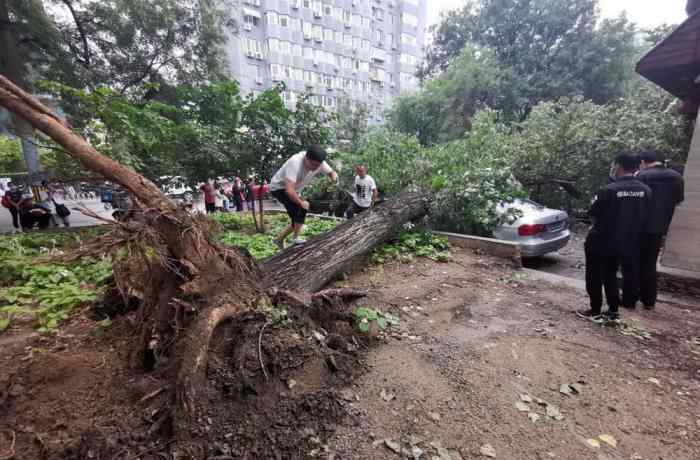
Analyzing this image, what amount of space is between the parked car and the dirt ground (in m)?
2.01

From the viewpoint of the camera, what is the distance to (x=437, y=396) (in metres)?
1.84

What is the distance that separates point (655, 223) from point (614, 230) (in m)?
0.93

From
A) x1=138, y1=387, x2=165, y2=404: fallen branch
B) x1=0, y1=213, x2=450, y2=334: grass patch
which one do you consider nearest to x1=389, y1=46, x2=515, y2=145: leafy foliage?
x1=0, y1=213, x2=450, y2=334: grass patch

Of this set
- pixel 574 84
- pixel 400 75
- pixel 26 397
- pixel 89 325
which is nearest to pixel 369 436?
pixel 26 397

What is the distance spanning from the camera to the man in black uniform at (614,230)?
2.79m

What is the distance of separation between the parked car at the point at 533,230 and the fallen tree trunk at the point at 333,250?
167 cm

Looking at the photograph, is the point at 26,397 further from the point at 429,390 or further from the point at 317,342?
the point at 429,390

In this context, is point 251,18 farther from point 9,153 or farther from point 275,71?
point 9,153

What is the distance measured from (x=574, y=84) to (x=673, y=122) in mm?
12572

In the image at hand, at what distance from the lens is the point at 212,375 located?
1.69 metres

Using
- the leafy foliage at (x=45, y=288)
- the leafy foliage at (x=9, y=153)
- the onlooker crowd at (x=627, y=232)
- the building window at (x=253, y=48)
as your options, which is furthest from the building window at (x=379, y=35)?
the leafy foliage at (x=45, y=288)

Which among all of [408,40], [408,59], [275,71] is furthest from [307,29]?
[408,40]

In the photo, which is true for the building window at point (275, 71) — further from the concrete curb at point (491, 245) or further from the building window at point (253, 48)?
the concrete curb at point (491, 245)

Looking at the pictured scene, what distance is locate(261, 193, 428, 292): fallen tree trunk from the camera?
294 centimetres
